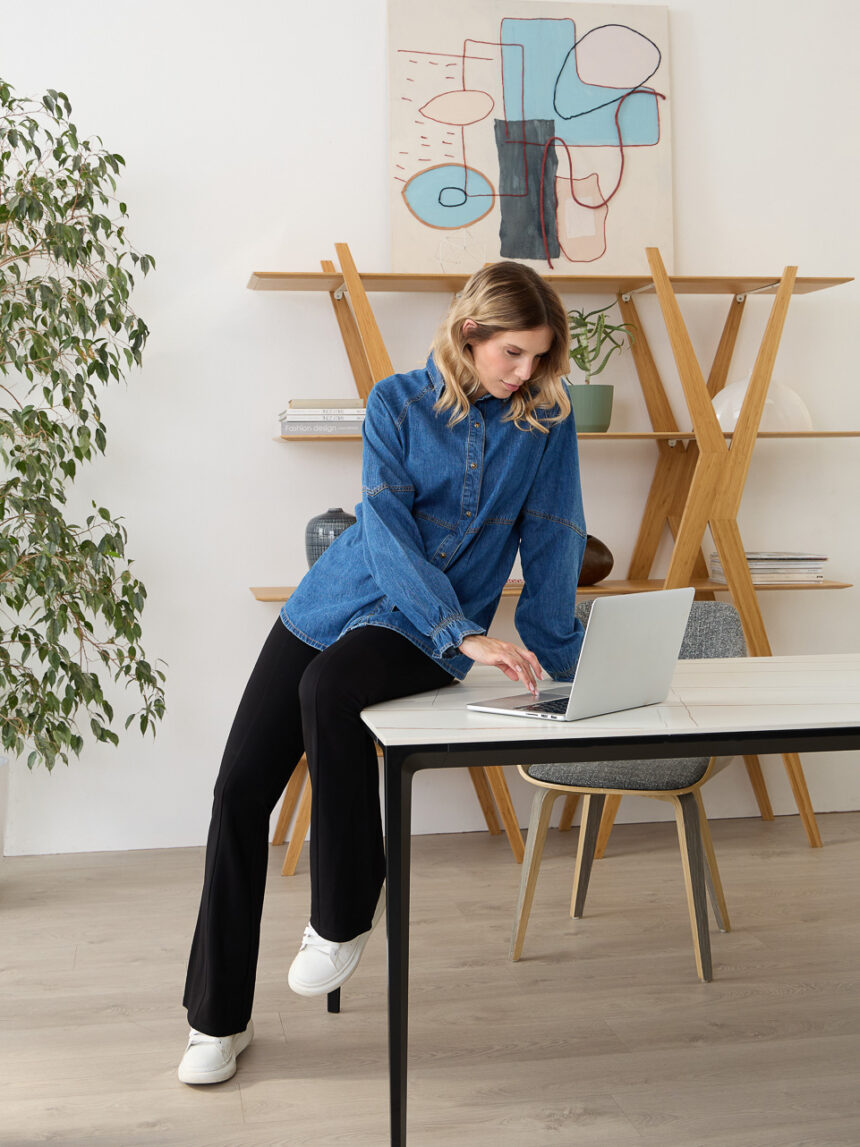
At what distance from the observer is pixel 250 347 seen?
11.2 ft

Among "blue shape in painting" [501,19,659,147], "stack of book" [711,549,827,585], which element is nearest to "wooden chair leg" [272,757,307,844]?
"stack of book" [711,549,827,585]

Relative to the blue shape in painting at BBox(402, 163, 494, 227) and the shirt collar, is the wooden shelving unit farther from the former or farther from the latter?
the shirt collar

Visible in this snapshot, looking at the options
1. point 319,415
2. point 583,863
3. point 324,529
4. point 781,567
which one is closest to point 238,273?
point 319,415

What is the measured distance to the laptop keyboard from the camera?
64.4 inches

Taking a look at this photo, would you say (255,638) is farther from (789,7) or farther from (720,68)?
(789,7)

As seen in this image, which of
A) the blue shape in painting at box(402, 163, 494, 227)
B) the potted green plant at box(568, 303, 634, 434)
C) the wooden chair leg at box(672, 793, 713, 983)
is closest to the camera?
the wooden chair leg at box(672, 793, 713, 983)

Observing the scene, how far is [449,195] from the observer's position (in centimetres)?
346

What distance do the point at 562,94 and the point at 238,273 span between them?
45.2 inches

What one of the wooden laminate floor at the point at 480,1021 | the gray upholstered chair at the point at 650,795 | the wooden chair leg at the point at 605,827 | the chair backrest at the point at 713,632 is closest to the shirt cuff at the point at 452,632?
the gray upholstered chair at the point at 650,795

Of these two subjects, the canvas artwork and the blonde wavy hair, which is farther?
the canvas artwork

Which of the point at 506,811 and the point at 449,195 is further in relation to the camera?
the point at 449,195

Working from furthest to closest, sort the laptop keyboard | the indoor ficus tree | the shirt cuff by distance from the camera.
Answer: the indoor ficus tree < the shirt cuff < the laptop keyboard

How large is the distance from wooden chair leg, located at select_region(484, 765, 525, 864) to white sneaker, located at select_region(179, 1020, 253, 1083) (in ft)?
4.69

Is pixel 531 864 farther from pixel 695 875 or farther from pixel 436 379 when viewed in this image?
pixel 436 379
